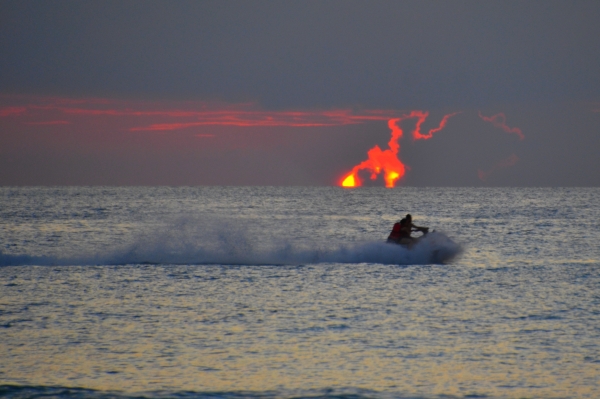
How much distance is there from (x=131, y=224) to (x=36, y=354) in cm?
4986

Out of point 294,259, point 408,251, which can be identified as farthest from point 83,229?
point 408,251

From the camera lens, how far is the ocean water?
1485 centimetres

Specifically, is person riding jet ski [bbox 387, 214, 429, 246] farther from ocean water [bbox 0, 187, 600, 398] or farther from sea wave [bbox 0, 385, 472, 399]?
sea wave [bbox 0, 385, 472, 399]

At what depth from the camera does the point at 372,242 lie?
3475 cm

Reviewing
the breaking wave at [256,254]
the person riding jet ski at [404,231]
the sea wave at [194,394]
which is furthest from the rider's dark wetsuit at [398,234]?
the sea wave at [194,394]

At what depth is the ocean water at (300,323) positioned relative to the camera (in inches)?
585

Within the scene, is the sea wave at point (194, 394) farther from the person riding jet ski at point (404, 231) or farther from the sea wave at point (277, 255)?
the sea wave at point (277, 255)

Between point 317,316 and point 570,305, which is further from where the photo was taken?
point 570,305

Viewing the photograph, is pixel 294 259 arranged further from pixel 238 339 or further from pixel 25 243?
pixel 25 243

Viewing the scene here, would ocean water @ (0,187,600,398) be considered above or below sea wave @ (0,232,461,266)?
below

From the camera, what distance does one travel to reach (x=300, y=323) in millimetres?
20031

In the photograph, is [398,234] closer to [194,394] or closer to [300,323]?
[300,323]

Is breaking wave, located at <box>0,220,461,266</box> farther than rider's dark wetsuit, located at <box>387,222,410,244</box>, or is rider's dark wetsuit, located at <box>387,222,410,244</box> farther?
breaking wave, located at <box>0,220,461,266</box>

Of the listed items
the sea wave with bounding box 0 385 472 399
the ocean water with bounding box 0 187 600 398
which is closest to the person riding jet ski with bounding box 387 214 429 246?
the ocean water with bounding box 0 187 600 398
